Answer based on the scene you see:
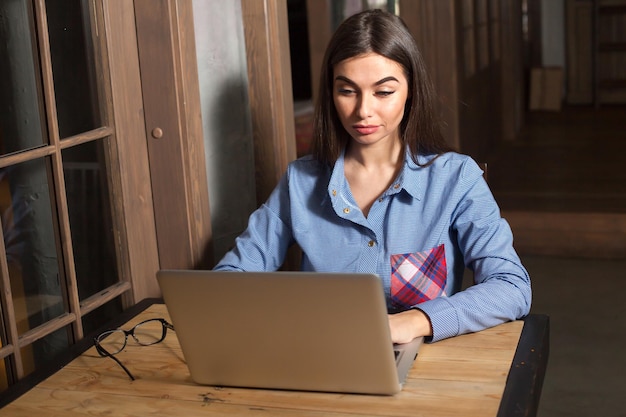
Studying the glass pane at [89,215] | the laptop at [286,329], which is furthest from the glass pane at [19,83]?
the laptop at [286,329]

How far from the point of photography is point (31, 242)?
2.00 meters

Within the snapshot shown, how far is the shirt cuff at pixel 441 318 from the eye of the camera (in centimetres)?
179

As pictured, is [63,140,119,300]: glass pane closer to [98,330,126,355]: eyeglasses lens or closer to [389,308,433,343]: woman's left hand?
[98,330,126,355]: eyeglasses lens

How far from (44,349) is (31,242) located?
259 mm

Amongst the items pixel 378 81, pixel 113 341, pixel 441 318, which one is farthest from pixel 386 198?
pixel 113 341

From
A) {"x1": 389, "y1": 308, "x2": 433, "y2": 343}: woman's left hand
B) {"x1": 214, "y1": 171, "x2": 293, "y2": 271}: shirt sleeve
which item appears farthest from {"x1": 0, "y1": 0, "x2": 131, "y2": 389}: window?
{"x1": 389, "y1": 308, "x2": 433, "y2": 343}: woman's left hand

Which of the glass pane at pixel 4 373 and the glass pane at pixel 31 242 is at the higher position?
the glass pane at pixel 31 242

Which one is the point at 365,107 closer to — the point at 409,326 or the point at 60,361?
the point at 409,326

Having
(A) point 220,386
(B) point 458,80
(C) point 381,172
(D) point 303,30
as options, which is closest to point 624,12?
(D) point 303,30

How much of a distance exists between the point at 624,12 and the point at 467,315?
811cm

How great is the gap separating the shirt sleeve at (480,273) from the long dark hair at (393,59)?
14 centimetres

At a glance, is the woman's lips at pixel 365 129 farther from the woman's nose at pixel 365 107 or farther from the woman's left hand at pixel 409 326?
the woman's left hand at pixel 409 326

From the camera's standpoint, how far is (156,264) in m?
2.39

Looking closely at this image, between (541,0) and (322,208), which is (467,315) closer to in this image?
(322,208)
